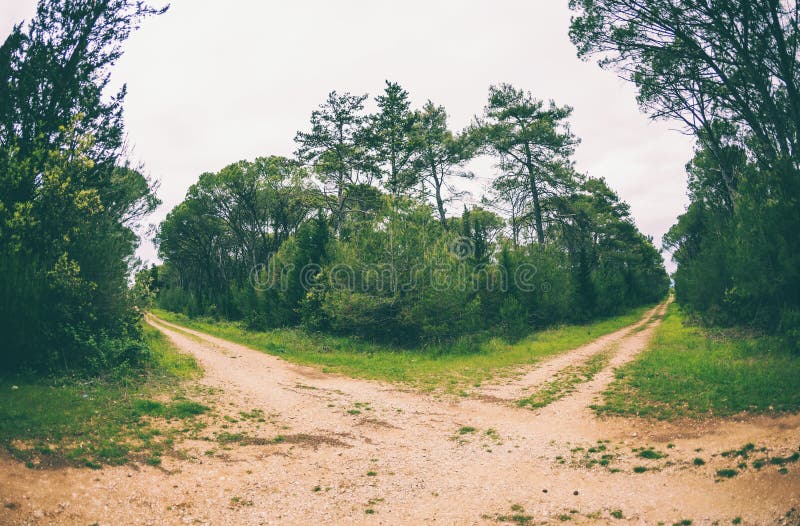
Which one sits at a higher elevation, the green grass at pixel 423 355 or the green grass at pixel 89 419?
the green grass at pixel 89 419

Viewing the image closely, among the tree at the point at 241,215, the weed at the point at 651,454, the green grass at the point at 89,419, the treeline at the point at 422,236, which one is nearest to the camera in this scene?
the green grass at the point at 89,419

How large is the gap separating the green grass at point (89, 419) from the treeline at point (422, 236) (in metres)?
11.1

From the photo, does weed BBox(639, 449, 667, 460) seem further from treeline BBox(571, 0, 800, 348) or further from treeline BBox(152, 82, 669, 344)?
treeline BBox(152, 82, 669, 344)

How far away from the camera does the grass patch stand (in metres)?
10.4

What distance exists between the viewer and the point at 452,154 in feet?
94.3

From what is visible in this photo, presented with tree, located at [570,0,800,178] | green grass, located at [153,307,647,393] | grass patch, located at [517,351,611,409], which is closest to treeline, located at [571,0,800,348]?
tree, located at [570,0,800,178]

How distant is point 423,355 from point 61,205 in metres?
13.7

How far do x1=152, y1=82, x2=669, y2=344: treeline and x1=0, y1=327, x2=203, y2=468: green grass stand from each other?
11.1 metres

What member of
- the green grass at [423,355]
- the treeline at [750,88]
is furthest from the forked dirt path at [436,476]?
the treeline at [750,88]

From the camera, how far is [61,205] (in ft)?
33.7

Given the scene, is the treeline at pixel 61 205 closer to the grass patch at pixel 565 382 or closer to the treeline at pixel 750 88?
the grass patch at pixel 565 382

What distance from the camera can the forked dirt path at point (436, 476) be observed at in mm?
4832

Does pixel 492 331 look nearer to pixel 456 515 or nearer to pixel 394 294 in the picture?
pixel 394 294

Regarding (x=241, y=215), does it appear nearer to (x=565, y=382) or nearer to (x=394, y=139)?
(x=394, y=139)
